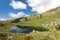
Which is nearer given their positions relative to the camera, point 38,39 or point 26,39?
point 26,39

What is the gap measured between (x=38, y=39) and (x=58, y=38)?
5.43 m

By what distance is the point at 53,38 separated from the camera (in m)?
37.1

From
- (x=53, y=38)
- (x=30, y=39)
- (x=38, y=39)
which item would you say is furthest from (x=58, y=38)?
(x=30, y=39)

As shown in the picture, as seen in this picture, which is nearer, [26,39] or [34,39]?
[26,39]

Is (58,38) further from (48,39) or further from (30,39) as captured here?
(30,39)

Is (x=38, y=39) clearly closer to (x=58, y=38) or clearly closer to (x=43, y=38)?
(x=43, y=38)

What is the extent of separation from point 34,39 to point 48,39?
3.68 meters

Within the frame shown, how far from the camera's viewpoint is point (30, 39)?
36000 mm

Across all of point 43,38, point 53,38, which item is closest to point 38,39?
point 43,38

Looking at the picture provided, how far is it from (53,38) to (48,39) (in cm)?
A: 140

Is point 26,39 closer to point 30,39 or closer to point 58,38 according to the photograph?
point 30,39

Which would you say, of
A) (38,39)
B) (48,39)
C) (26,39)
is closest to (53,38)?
(48,39)

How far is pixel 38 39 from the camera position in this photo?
38344 millimetres

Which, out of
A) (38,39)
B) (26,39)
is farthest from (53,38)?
(26,39)
